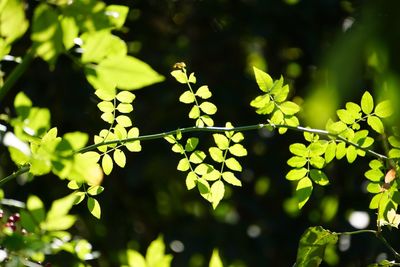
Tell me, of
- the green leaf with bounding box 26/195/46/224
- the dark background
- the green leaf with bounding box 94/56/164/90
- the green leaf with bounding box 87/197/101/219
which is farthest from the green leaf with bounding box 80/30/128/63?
the dark background

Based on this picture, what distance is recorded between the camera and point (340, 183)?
7.91 feet

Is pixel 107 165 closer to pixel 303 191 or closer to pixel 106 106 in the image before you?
pixel 106 106

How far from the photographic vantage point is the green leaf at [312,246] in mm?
888

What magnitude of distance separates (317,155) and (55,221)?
15.2 inches

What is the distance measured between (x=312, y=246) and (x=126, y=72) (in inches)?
17.2

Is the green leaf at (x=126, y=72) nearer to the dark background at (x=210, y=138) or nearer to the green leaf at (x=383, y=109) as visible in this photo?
the green leaf at (x=383, y=109)

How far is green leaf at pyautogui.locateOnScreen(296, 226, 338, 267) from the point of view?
89cm

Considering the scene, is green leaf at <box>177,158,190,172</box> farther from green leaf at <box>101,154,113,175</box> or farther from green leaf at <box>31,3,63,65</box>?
green leaf at <box>31,3,63,65</box>

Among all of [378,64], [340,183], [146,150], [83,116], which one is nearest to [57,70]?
[83,116]

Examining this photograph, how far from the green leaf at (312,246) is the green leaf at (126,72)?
424 mm

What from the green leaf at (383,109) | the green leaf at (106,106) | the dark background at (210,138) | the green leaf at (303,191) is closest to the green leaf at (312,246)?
the green leaf at (303,191)

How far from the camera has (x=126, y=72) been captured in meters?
0.54

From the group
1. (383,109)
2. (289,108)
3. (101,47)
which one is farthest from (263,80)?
(101,47)

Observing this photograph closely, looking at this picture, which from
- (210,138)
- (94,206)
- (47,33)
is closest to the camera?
(47,33)
